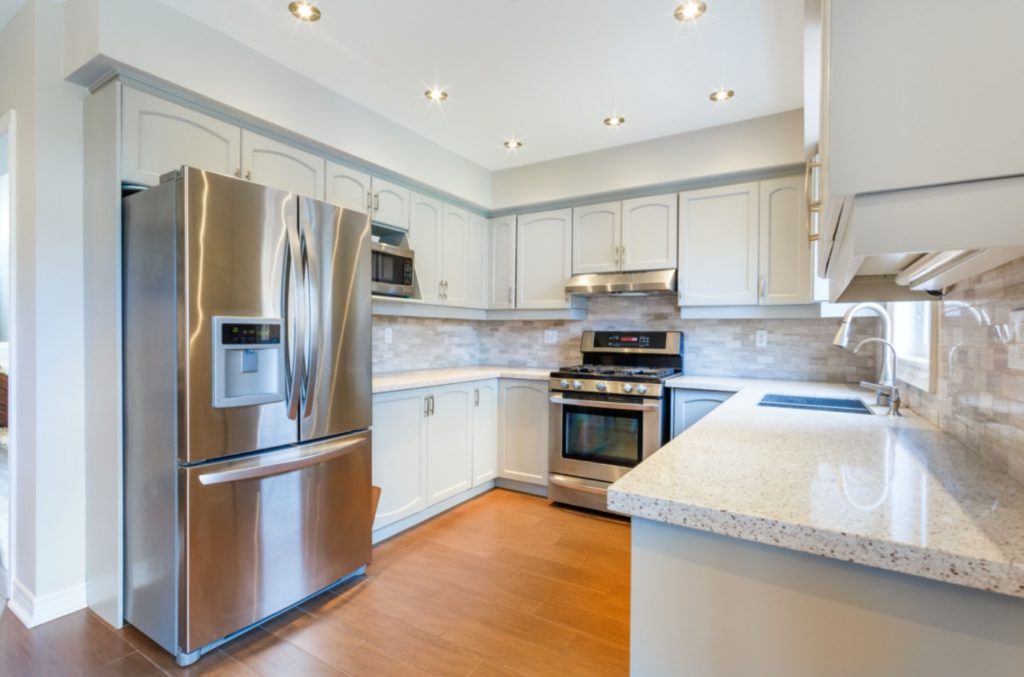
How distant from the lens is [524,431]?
11.5 ft

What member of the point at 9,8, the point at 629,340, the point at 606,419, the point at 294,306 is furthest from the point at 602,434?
the point at 9,8

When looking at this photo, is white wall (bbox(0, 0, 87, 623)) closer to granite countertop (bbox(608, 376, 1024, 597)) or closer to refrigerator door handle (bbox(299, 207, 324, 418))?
refrigerator door handle (bbox(299, 207, 324, 418))

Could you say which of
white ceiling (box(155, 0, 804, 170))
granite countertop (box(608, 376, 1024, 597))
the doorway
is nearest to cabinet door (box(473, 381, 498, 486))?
white ceiling (box(155, 0, 804, 170))

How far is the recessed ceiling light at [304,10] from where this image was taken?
1.91 m

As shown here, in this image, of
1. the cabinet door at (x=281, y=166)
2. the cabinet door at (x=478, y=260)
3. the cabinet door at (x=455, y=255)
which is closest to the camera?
the cabinet door at (x=281, y=166)

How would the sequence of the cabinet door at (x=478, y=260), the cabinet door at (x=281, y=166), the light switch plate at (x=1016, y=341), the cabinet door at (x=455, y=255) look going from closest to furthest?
1. the light switch plate at (x=1016, y=341)
2. the cabinet door at (x=281, y=166)
3. the cabinet door at (x=455, y=255)
4. the cabinet door at (x=478, y=260)

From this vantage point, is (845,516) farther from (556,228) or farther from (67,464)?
(556,228)

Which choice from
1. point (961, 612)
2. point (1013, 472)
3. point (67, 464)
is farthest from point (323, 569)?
point (1013, 472)

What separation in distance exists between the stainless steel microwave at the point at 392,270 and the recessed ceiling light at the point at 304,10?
110 centimetres

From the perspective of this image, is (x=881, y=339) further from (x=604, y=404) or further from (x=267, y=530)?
(x=267, y=530)

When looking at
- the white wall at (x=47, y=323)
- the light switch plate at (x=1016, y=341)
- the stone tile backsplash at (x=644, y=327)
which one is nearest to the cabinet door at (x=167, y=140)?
the white wall at (x=47, y=323)

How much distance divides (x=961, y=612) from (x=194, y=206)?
2183 mm

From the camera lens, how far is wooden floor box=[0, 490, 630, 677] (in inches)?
67.1

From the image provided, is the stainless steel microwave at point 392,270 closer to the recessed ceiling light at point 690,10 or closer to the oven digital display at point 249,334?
the oven digital display at point 249,334
